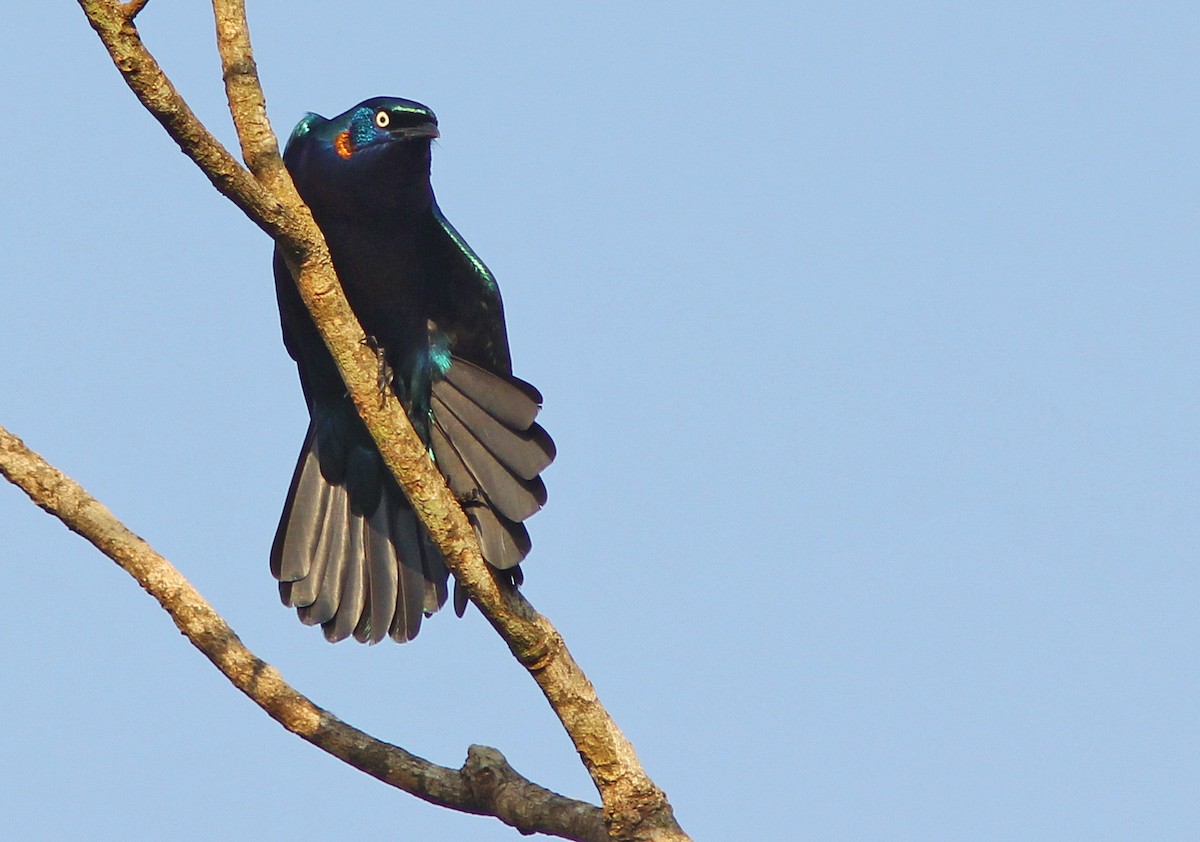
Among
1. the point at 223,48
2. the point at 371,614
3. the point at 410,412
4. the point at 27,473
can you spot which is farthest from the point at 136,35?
the point at 371,614

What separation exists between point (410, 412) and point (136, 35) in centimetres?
224

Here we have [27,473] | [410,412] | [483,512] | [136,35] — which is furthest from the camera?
[410,412]

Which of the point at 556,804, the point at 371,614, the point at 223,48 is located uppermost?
the point at 223,48

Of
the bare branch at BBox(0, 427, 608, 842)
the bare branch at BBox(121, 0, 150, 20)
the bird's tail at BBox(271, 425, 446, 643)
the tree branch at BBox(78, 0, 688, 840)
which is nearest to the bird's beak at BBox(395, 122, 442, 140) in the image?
the bird's tail at BBox(271, 425, 446, 643)

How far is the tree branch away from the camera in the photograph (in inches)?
172

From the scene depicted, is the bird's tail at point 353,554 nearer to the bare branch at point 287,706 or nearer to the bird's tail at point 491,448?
the bird's tail at point 491,448

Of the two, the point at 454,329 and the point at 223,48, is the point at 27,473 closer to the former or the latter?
the point at 223,48

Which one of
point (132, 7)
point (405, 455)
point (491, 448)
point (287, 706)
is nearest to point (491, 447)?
point (491, 448)

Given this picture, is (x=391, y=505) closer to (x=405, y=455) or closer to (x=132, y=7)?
(x=405, y=455)

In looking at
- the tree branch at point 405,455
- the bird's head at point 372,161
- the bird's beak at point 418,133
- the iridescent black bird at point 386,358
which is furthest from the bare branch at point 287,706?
the bird's beak at point 418,133

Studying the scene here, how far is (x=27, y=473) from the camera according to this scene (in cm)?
438

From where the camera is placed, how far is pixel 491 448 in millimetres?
5785

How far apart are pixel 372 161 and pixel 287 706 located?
2387 millimetres

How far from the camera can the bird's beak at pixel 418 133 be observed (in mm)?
6176
